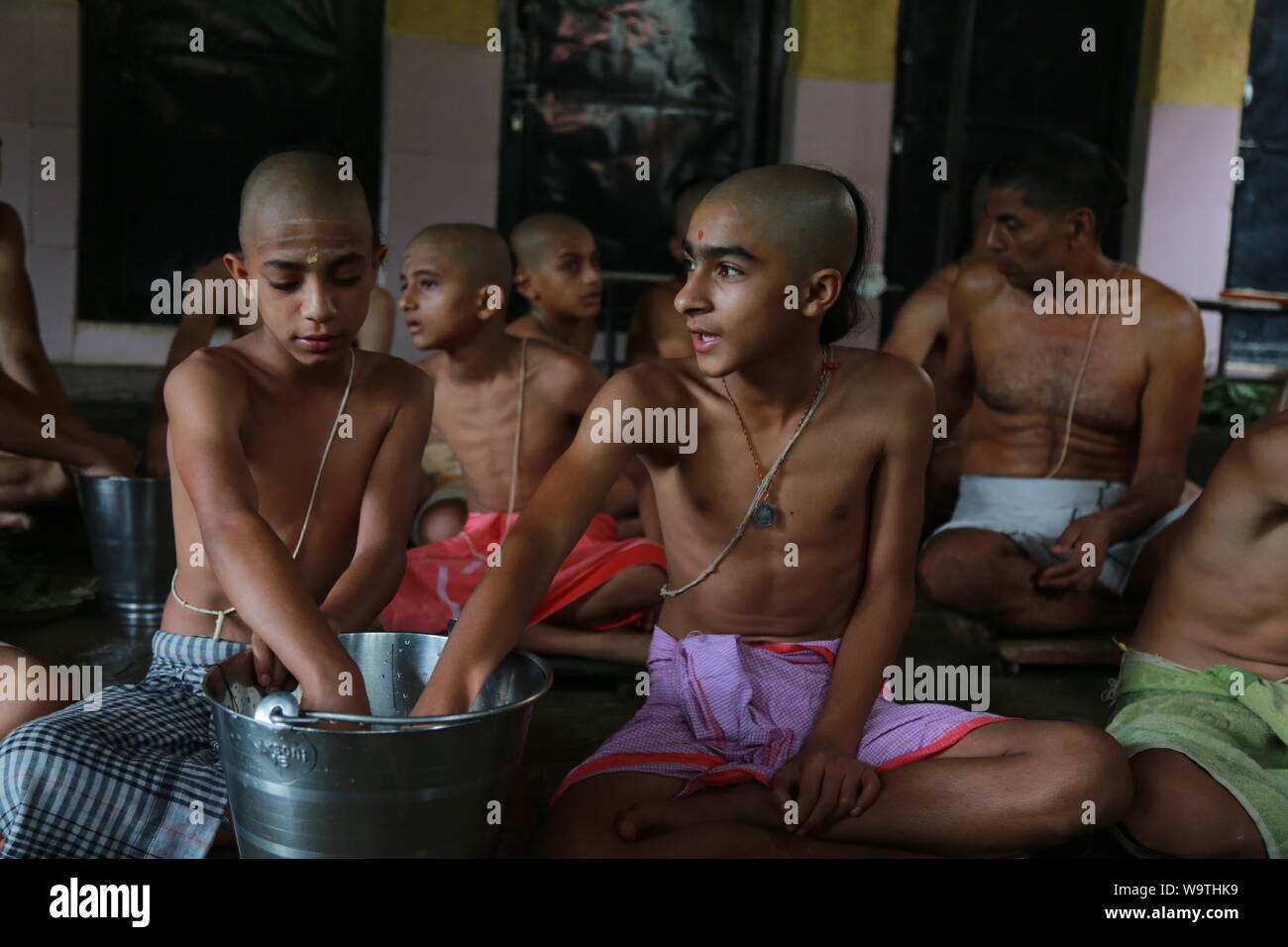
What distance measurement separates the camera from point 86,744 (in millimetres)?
2207

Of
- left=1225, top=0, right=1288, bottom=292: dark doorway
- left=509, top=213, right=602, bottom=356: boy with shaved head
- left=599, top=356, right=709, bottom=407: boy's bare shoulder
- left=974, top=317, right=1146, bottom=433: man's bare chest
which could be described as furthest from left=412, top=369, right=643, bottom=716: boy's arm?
left=1225, top=0, right=1288, bottom=292: dark doorway

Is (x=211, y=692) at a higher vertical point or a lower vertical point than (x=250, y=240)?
lower

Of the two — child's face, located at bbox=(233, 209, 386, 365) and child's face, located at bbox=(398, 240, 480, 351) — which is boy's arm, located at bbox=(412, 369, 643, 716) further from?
child's face, located at bbox=(398, 240, 480, 351)

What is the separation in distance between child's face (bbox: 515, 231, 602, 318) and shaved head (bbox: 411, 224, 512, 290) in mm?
891

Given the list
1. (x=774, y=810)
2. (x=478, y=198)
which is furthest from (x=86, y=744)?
(x=478, y=198)

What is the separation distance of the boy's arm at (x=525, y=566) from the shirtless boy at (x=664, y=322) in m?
3.01

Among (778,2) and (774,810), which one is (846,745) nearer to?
(774,810)

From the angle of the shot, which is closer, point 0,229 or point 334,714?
point 334,714

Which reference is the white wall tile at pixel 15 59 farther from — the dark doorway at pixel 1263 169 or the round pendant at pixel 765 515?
the dark doorway at pixel 1263 169

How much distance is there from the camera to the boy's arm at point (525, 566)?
6.91 feet

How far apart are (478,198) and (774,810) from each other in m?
4.57

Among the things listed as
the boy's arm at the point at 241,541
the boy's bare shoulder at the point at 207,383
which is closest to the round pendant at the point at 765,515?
the boy's arm at the point at 241,541

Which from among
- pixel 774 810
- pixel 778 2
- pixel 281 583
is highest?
pixel 778 2

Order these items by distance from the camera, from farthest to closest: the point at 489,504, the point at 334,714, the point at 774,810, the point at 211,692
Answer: the point at 489,504 < the point at 774,810 < the point at 211,692 < the point at 334,714
